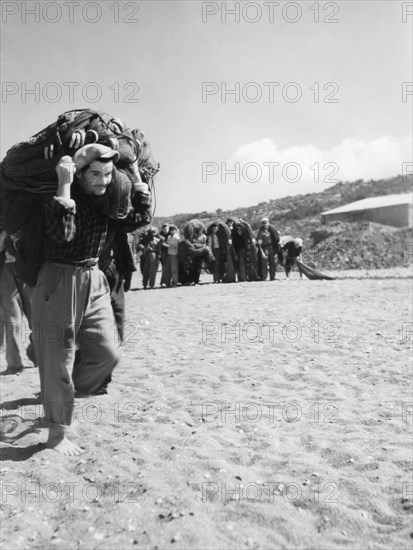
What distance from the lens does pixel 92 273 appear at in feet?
11.3

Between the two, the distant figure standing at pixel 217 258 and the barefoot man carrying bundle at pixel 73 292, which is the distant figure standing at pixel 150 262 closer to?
the distant figure standing at pixel 217 258

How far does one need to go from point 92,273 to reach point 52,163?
70 cm

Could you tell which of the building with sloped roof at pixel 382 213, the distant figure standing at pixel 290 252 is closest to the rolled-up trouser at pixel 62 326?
the distant figure standing at pixel 290 252

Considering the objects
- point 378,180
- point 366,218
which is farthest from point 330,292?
point 378,180

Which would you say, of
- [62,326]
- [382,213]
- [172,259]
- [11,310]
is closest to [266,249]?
[172,259]

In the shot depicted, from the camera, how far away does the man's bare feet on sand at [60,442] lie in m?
3.42

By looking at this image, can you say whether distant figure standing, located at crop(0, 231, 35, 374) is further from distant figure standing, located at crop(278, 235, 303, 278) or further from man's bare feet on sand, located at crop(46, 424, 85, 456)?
distant figure standing, located at crop(278, 235, 303, 278)

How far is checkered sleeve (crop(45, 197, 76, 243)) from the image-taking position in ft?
9.91

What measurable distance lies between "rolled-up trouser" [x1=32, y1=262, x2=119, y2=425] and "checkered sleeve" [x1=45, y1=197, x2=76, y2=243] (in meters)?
0.30

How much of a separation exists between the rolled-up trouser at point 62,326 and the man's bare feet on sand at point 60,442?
0.20 feet

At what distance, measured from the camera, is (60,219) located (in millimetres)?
3029

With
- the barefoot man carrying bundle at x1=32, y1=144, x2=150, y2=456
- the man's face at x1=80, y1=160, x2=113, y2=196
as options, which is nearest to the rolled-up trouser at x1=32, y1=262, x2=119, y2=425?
the barefoot man carrying bundle at x1=32, y1=144, x2=150, y2=456

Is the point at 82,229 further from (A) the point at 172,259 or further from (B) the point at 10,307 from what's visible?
(A) the point at 172,259

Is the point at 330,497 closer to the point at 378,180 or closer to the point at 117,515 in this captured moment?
Result: the point at 117,515
